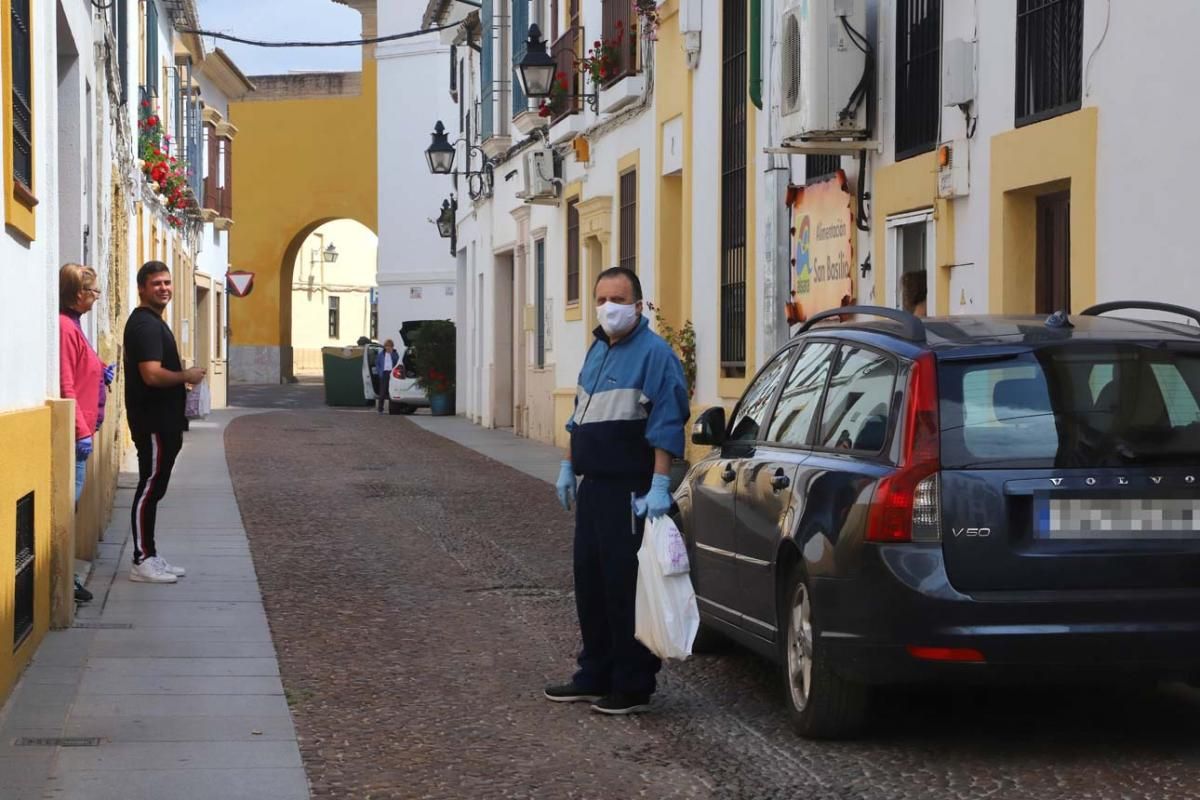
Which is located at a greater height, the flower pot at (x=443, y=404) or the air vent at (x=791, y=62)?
the air vent at (x=791, y=62)

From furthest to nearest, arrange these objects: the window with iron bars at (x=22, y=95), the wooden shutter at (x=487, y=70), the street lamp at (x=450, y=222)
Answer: the street lamp at (x=450, y=222), the wooden shutter at (x=487, y=70), the window with iron bars at (x=22, y=95)

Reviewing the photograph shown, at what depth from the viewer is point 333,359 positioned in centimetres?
4350

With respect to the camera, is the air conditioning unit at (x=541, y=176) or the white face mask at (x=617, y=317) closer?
the white face mask at (x=617, y=317)

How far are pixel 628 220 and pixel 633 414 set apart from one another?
15.3 metres

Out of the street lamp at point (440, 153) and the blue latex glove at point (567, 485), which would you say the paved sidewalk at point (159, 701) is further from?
the street lamp at point (440, 153)

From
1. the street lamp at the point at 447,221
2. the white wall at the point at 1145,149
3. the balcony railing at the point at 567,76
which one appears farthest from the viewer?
the street lamp at the point at 447,221

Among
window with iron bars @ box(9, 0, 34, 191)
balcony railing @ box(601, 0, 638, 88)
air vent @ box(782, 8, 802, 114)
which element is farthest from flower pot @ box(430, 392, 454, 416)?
window with iron bars @ box(9, 0, 34, 191)

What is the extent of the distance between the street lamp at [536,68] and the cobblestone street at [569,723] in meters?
12.3

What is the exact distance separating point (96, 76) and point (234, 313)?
130 ft

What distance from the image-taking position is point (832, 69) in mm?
13992

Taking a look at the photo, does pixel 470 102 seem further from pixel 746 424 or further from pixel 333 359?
pixel 746 424

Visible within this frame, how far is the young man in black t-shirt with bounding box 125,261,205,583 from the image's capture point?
10.7 m

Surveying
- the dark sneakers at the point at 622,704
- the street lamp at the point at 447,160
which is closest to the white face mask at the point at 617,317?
the dark sneakers at the point at 622,704

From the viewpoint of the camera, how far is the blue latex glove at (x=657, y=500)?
284 inches
